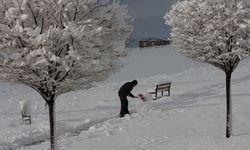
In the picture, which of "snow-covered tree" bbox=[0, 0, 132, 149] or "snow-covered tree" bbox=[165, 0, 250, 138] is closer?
"snow-covered tree" bbox=[0, 0, 132, 149]

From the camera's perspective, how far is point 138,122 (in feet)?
53.1

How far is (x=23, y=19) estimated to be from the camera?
28.7 feet

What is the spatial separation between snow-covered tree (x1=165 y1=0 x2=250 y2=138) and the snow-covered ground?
157cm

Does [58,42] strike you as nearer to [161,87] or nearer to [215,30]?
[215,30]

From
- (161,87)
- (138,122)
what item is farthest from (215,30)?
(161,87)

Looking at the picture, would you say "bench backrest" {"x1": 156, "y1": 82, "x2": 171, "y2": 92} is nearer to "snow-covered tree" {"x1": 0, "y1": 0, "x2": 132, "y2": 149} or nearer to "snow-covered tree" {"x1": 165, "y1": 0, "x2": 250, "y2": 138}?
"snow-covered tree" {"x1": 165, "y1": 0, "x2": 250, "y2": 138}

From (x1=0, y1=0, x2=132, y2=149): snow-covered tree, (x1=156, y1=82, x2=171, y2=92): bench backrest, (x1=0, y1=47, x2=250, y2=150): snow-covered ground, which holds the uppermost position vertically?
(x1=0, y1=0, x2=132, y2=149): snow-covered tree

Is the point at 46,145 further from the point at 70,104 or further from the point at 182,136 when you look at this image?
the point at 70,104

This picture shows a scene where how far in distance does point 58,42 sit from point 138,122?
25.2 ft

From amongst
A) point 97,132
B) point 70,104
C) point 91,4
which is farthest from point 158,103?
point 91,4

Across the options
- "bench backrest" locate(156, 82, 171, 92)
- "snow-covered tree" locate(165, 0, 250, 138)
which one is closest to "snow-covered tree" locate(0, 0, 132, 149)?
"snow-covered tree" locate(165, 0, 250, 138)

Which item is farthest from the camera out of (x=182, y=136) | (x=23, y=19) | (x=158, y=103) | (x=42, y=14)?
(x=158, y=103)

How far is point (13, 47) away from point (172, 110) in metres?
10.5

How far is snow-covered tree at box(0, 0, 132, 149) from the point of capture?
8.77 meters
